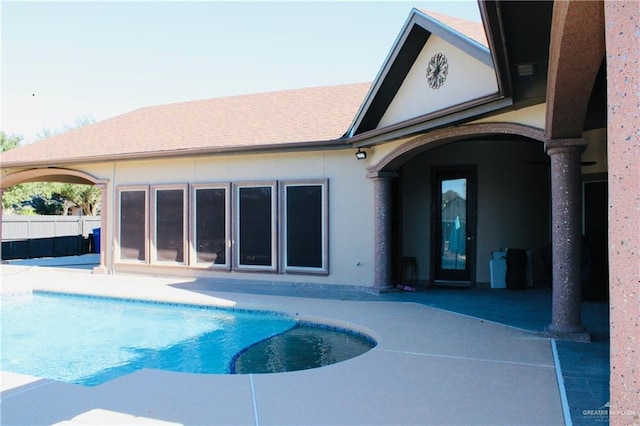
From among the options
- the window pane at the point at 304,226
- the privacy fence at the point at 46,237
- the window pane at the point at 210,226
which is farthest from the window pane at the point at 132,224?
the privacy fence at the point at 46,237

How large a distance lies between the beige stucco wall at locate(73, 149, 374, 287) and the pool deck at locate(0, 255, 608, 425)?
3435mm

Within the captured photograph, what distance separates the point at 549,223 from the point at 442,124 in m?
4.82

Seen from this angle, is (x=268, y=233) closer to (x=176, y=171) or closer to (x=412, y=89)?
(x=176, y=171)

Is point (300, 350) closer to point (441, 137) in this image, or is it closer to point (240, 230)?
point (441, 137)

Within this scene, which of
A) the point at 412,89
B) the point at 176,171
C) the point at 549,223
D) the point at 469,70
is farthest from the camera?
the point at 176,171

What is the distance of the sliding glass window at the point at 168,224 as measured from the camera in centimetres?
1275

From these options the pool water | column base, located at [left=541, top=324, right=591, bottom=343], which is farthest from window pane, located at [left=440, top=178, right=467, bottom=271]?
column base, located at [left=541, top=324, right=591, bottom=343]

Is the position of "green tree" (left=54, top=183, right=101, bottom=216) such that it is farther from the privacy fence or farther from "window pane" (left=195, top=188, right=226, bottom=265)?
"window pane" (left=195, top=188, right=226, bottom=265)

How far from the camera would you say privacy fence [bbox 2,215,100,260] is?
19422mm

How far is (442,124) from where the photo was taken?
7969 millimetres

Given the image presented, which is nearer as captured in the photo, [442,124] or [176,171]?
[442,124]

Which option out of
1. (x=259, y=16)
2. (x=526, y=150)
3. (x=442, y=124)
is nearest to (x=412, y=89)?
(x=442, y=124)

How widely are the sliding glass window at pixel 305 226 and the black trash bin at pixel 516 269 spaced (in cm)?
399

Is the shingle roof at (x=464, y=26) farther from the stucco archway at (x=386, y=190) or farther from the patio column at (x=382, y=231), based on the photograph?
the patio column at (x=382, y=231)
